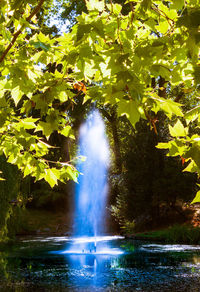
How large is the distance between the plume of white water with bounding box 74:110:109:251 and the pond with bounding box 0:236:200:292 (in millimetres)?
8240

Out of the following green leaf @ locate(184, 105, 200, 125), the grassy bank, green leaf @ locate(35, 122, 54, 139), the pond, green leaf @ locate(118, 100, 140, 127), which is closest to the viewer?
green leaf @ locate(118, 100, 140, 127)

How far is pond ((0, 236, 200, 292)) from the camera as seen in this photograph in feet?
20.5

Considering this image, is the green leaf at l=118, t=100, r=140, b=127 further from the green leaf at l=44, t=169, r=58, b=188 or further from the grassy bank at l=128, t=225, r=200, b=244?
the grassy bank at l=128, t=225, r=200, b=244

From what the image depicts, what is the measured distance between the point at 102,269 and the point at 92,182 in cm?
1389

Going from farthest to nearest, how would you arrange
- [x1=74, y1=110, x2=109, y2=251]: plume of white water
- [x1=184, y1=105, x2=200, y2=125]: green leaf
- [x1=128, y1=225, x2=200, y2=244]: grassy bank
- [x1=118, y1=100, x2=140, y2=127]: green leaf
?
1. [x1=74, y1=110, x2=109, y2=251]: plume of white water
2. [x1=128, y1=225, x2=200, y2=244]: grassy bank
3. [x1=184, y1=105, x2=200, y2=125]: green leaf
4. [x1=118, y1=100, x2=140, y2=127]: green leaf

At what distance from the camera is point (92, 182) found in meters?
21.7

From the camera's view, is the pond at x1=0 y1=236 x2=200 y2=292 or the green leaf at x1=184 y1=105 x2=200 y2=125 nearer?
the green leaf at x1=184 y1=105 x2=200 y2=125

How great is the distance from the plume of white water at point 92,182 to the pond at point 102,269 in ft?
27.0

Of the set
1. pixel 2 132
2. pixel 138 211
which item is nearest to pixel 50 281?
pixel 2 132

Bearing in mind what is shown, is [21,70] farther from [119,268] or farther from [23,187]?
[23,187]

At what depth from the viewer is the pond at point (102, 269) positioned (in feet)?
20.5

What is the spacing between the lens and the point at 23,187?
484 inches

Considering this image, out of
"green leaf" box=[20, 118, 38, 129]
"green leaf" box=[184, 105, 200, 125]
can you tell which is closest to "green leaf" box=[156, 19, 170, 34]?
"green leaf" box=[184, 105, 200, 125]

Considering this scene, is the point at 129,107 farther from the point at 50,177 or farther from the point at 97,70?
the point at 50,177
